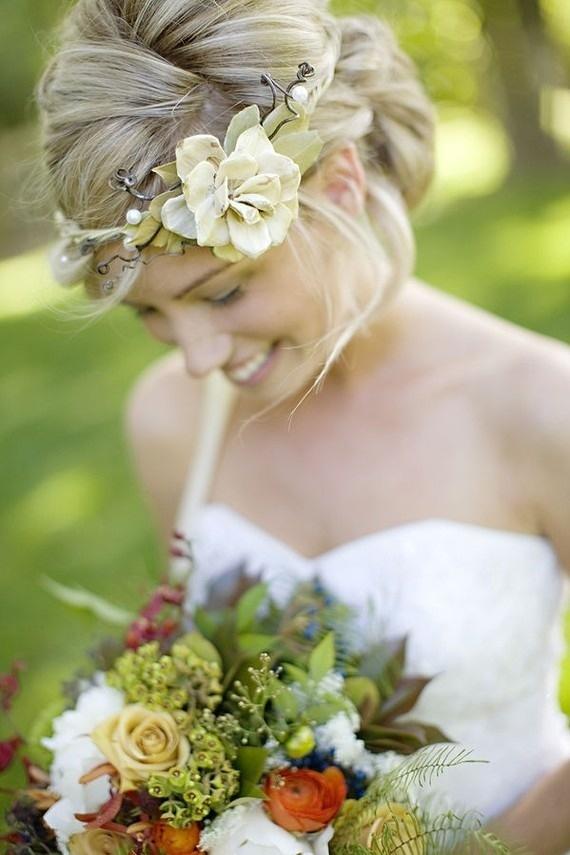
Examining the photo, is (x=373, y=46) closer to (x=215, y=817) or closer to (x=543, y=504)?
(x=543, y=504)

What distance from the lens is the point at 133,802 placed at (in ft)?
5.38

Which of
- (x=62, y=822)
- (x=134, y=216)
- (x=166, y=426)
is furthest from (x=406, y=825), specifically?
(x=166, y=426)

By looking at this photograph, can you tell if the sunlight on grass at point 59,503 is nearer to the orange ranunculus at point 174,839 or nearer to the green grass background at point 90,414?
the green grass background at point 90,414

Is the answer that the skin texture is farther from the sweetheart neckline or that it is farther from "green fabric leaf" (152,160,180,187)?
"green fabric leaf" (152,160,180,187)

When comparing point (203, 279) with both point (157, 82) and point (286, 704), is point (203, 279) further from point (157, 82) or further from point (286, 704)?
point (286, 704)

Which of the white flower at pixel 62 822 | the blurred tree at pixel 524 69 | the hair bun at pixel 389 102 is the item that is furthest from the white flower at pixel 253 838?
the blurred tree at pixel 524 69

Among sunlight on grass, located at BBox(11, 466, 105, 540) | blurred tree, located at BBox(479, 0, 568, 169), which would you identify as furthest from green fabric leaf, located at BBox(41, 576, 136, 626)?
blurred tree, located at BBox(479, 0, 568, 169)

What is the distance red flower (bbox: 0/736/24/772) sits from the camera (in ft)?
5.87

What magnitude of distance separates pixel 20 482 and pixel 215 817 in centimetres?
426

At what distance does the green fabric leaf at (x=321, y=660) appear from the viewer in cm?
184

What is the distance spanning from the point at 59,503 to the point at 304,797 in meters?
3.96

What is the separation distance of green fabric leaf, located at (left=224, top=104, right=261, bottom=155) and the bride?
0.02m

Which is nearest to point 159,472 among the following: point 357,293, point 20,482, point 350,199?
point 357,293

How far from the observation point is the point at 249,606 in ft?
6.72
